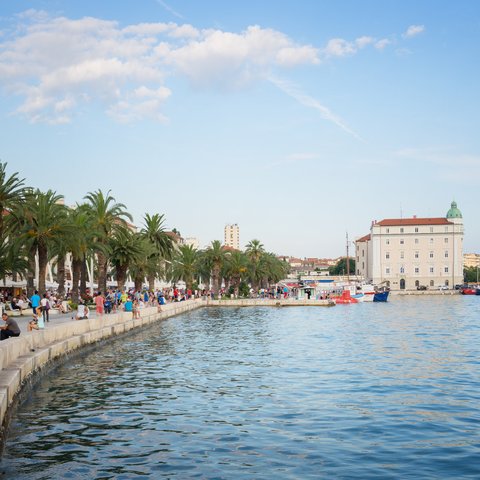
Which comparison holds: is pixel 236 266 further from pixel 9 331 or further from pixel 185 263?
pixel 9 331

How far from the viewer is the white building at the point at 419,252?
17712 centimetres

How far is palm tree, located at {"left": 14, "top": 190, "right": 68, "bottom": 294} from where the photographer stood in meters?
44.5

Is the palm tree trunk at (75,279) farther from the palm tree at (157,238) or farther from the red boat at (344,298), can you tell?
the red boat at (344,298)

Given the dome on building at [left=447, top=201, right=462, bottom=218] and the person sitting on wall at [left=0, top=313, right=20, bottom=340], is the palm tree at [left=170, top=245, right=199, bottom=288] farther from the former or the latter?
the dome on building at [left=447, top=201, right=462, bottom=218]

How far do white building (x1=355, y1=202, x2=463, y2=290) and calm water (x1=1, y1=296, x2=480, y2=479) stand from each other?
495ft

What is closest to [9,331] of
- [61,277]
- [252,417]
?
[252,417]

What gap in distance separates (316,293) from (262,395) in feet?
303

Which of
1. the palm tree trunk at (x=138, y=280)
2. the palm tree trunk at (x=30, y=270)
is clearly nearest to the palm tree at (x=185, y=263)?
the palm tree trunk at (x=138, y=280)

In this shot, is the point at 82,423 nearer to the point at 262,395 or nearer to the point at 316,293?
the point at 262,395

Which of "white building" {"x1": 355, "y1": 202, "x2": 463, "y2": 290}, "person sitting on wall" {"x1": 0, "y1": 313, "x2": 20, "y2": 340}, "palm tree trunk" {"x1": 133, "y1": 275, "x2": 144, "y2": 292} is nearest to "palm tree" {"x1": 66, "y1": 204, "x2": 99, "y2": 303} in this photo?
"palm tree trunk" {"x1": 133, "y1": 275, "x2": 144, "y2": 292}

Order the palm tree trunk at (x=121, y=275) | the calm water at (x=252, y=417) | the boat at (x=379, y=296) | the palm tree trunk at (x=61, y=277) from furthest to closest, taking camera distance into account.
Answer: the boat at (x=379, y=296) < the palm tree trunk at (x=121, y=275) < the palm tree trunk at (x=61, y=277) < the calm water at (x=252, y=417)

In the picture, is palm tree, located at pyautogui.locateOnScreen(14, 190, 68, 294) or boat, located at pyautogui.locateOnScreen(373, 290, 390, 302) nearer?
palm tree, located at pyautogui.locateOnScreen(14, 190, 68, 294)

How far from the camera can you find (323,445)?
13.5 m

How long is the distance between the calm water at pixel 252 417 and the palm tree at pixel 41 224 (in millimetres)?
15795
